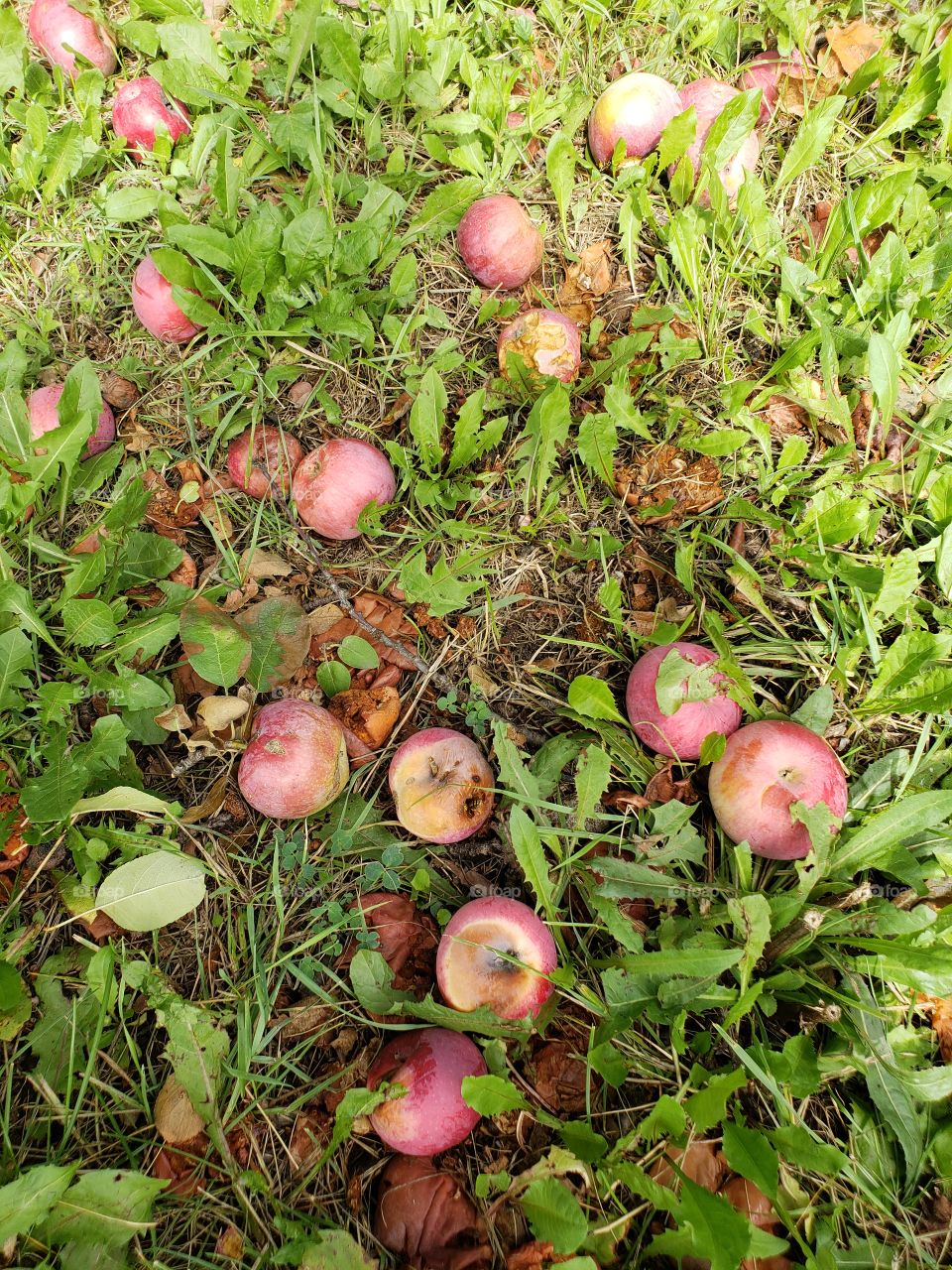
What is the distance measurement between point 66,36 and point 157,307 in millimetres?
1440

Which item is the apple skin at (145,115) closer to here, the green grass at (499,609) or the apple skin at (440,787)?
the green grass at (499,609)

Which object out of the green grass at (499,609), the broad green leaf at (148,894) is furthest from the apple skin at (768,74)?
the broad green leaf at (148,894)

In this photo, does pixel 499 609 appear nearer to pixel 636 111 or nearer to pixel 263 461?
pixel 263 461

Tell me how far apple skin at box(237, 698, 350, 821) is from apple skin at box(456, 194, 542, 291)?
1.58 metres

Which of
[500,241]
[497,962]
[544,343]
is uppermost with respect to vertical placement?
[500,241]

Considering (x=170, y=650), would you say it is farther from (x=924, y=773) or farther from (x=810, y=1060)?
(x=924, y=773)

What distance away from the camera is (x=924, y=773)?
2014mm

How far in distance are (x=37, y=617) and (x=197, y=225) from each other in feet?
4.31

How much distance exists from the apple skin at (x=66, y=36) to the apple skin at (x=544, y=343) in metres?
2.15

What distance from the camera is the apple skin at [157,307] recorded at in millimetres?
2416

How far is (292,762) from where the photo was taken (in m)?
1.89

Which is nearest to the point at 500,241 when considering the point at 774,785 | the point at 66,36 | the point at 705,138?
the point at 705,138

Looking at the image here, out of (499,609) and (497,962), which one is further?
(499,609)

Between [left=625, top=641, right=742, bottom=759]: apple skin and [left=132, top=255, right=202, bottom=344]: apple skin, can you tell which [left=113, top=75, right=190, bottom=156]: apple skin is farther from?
[left=625, top=641, right=742, bottom=759]: apple skin
